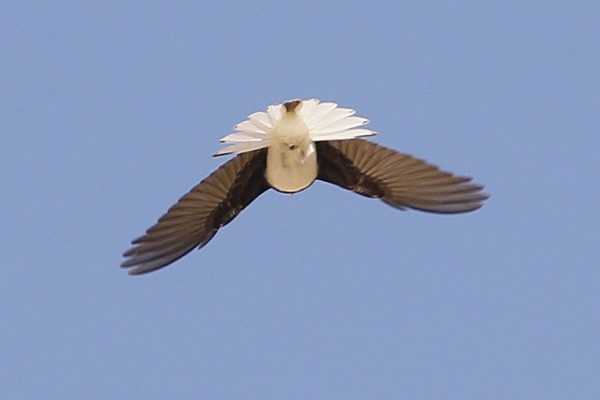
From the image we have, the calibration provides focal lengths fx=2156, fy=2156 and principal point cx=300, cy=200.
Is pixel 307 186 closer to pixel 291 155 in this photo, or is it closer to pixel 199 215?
pixel 291 155

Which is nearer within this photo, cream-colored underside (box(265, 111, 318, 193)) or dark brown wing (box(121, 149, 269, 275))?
cream-colored underside (box(265, 111, 318, 193))

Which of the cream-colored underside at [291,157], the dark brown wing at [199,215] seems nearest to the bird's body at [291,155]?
the cream-colored underside at [291,157]

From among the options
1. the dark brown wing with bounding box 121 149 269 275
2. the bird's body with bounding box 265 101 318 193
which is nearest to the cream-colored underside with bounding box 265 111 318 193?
the bird's body with bounding box 265 101 318 193

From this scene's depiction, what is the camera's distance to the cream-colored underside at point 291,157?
6695 millimetres

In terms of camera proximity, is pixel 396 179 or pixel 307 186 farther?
pixel 396 179

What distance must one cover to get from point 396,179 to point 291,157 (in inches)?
19.3

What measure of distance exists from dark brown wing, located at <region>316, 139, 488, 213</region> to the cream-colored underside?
192 millimetres

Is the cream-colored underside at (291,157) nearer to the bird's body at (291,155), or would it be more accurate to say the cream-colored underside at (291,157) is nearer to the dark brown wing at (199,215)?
the bird's body at (291,155)

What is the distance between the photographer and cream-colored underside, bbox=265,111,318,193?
670 centimetres

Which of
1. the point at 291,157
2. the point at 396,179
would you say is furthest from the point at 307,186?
the point at 396,179

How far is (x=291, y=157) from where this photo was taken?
22.1ft

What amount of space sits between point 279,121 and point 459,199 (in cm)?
71

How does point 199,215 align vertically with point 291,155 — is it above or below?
below

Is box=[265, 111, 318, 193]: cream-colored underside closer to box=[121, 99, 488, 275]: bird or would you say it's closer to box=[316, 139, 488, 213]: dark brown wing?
box=[121, 99, 488, 275]: bird
